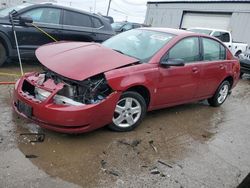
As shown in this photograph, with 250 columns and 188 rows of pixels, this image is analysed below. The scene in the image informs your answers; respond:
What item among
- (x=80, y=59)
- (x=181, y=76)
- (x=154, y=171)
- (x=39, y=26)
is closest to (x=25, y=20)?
(x=39, y=26)

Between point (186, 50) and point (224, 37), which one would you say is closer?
point (186, 50)

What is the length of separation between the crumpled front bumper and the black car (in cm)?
376

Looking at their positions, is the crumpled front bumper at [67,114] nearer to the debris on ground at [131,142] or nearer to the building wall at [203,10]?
the debris on ground at [131,142]

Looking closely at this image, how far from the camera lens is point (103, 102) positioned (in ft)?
15.1

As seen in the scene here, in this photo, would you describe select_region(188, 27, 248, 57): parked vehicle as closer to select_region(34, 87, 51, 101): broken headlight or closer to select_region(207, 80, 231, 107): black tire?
select_region(207, 80, 231, 107): black tire

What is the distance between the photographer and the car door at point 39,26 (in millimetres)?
8188

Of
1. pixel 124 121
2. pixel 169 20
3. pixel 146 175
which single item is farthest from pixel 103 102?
pixel 169 20

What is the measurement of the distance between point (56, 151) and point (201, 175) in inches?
71.8

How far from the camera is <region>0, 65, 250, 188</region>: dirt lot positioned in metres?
3.80

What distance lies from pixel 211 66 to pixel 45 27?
13.9 ft

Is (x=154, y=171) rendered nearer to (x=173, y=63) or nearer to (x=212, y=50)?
(x=173, y=63)

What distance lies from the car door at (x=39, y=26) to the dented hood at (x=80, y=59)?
2778mm

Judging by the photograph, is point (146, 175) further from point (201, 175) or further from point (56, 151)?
point (56, 151)

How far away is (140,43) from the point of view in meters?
5.82
